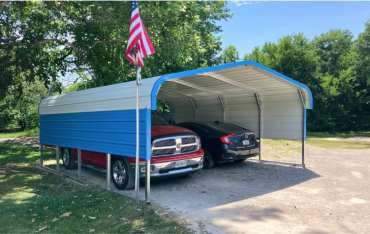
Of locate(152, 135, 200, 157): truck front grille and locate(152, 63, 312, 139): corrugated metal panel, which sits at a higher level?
locate(152, 63, 312, 139): corrugated metal panel

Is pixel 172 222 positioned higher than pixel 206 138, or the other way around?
pixel 206 138

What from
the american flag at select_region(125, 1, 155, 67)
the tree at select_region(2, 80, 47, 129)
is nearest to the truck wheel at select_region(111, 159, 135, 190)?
the american flag at select_region(125, 1, 155, 67)

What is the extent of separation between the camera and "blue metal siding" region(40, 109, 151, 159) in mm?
7086

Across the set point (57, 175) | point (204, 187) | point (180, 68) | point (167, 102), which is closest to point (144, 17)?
point (204, 187)

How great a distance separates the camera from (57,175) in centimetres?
1066

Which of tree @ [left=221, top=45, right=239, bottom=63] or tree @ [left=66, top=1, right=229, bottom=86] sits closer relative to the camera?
tree @ [left=66, top=1, right=229, bottom=86]

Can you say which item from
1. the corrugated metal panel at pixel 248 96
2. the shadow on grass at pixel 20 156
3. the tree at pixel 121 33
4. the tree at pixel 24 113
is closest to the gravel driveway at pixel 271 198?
the corrugated metal panel at pixel 248 96

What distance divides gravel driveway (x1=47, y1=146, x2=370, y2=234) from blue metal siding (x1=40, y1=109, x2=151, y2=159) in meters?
1.13

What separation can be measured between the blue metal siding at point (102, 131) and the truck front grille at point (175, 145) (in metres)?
0.70

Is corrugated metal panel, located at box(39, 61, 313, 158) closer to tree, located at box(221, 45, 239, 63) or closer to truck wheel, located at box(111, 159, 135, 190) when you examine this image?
truck wheel, located at box(111, 159, 135, 190)

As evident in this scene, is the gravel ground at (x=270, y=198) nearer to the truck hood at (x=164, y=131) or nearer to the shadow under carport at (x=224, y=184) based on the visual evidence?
the shadow under carport at (x=224, y=184)

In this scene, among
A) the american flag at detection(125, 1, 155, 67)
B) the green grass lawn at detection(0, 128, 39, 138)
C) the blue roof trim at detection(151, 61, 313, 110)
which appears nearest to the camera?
the american flag at detection(125, 1, 155, 67)

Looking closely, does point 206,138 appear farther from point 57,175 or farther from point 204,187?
point 57,175

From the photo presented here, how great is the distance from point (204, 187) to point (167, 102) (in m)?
7.84
